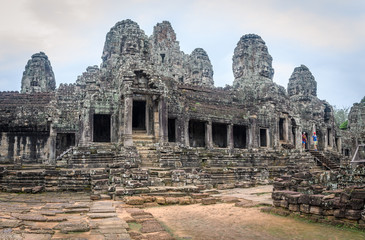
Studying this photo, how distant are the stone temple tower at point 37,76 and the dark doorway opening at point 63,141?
1406 centimetres

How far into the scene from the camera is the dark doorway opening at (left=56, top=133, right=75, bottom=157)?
2555 centimetres

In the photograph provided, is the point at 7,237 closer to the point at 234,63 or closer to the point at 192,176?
the point at 192,176

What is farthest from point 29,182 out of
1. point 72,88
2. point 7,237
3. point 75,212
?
point 72,88

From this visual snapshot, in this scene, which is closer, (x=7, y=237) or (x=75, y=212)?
(x=7, y=237)

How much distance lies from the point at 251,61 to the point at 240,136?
24.9ft

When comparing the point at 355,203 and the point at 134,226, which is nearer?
the point at 355,203

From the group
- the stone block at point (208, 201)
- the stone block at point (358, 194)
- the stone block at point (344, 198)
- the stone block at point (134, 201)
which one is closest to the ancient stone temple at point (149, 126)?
the stone block at point (134, 201)

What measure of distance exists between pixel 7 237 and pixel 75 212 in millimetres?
2832

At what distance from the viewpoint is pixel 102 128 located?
22.0 meters

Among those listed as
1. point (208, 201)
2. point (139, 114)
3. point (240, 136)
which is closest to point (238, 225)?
point (208, 201)

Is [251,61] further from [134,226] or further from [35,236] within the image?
[35,236]

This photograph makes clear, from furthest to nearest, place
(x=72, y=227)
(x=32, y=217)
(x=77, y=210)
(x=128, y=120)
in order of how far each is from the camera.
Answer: (x=128, y=120) < (x=77, y=210) < (x=32, y=217) < (x=72, y=227)

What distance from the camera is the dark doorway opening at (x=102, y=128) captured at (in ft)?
71.6

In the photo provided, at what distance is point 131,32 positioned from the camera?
2117 cm
